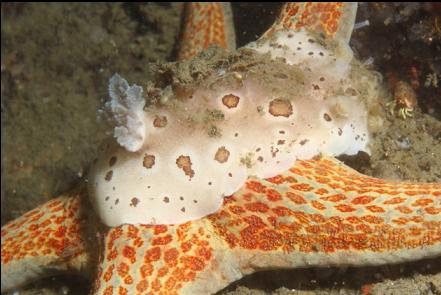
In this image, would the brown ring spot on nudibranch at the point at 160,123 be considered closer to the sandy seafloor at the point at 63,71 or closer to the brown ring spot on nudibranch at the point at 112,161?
the brown ring spot on nudibranch at the point at 112,161

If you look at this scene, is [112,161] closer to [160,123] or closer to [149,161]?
[149,161]

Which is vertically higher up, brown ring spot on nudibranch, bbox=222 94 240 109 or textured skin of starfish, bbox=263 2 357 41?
textured skin of starfish, bbox=263 2 357 41

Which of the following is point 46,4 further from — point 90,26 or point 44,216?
point 44,216

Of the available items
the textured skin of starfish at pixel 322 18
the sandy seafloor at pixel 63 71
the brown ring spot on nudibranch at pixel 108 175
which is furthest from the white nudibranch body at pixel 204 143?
the sandy seafloor at pixel 63 71

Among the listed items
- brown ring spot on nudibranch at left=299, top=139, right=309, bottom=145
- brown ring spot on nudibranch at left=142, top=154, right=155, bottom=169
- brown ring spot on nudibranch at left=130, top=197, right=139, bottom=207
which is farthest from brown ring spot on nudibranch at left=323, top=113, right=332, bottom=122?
brown ring spot on nudibranch at left=130, top=197, right=139, bottom=207

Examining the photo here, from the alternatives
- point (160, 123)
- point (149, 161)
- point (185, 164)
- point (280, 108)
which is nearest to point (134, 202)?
point (149, 161)

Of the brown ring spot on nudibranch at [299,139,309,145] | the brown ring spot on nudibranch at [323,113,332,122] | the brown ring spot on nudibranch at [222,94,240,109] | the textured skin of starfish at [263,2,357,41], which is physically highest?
the textured skin of starfish at [263,2,357,41]

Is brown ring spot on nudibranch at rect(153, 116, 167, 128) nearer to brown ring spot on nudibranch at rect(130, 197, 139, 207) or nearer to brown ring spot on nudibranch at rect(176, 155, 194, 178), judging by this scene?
brown ring spot on nudibranch at rect(176, 155, 194, 178)
